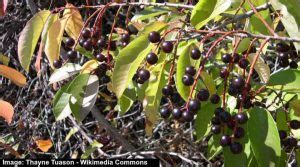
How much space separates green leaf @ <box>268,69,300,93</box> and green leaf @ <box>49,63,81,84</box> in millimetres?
612

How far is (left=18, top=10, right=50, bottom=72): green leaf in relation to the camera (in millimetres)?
1433

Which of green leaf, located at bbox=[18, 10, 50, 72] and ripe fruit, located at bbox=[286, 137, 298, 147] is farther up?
green leaf, located at bbox=[18, 10, 50, 72]

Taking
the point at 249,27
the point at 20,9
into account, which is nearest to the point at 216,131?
the point at 249,27

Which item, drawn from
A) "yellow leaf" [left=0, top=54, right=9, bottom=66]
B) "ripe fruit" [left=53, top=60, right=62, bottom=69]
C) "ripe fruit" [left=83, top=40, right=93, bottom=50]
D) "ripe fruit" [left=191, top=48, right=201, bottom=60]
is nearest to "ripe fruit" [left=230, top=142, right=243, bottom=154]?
"ripe fruit" [left=191, top=48, right=201, bottom=60]

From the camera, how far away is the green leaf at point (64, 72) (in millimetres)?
1451

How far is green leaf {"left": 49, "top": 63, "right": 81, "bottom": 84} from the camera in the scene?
4.76 feet

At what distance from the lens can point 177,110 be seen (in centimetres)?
114

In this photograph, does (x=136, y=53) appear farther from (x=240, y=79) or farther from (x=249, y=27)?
(x=249, y=27)

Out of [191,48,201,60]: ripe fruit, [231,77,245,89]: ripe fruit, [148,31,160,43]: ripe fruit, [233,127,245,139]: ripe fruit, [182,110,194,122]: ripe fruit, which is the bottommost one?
[233,127,245,139]: ripe fruit

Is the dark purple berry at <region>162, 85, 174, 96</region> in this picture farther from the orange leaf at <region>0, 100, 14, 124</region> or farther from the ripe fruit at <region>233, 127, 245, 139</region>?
the orange leaf at <region>0, 100, 14, 124</region>

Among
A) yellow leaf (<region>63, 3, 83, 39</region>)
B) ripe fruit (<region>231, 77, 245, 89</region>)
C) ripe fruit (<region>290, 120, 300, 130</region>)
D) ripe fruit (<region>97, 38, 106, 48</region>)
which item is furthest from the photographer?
yellow leaf (<region>63, 3, 83, 39</region>)

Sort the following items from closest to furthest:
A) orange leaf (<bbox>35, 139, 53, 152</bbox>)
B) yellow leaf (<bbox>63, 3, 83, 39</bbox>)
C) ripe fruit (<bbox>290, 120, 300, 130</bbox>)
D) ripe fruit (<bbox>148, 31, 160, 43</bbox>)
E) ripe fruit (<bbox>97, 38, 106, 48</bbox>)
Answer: ripe fruit (<bbox>148, 31, 160, 43</bbox>) < ripe fruit (<bbox>290, 120, 300, 130</bbox>) < ripe fruit (<bbox>97, 38, 106, 48</bbox>) < yellow leaf (<bbox>63, 3, 83, 39</bbox>) < orange leaf (<bbox>35, 139, 53, 152</bbox>)

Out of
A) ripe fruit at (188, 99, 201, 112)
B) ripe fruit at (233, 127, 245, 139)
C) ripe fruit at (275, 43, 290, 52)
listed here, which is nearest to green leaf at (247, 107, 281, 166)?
ripe fruit at (233, 127, 245, 139)

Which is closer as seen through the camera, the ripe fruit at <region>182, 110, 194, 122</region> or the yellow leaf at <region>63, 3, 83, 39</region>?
the ripe fruit at <region>182, 110, 194, 122</region>
